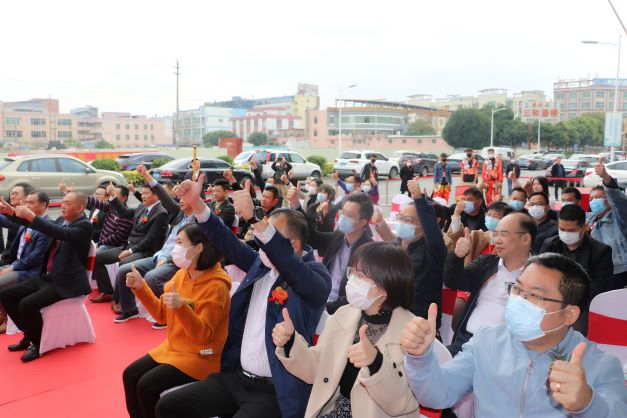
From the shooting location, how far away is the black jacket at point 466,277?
314 centimetres

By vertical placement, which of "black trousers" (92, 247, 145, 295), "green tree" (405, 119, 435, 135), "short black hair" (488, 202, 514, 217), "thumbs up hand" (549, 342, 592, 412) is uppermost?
"green tree" (405, 119, 435, 135)

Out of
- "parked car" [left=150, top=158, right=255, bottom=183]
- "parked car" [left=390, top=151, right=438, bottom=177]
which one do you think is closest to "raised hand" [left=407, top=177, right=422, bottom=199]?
"parked car" [left=150, top=158, right=255, bottom=183]

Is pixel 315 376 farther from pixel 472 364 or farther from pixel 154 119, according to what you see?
pixel 154 119

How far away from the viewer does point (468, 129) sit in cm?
4956

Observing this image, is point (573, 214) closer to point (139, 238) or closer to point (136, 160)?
point (139, 238)

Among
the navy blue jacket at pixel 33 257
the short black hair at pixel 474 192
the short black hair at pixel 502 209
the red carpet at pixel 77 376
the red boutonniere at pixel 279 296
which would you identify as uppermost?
the short black hair at pixel 474 192

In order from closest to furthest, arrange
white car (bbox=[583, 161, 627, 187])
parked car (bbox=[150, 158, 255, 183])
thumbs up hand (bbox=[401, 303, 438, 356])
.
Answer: thumbs up hand (bbox=[401, 303, 438, 356]), parked car (bbox=[150, 158, 255, 183]), white car (bbox=[583, 161, 627, 187])

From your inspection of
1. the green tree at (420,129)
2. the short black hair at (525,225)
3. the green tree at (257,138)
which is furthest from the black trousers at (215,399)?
the green tree at (420,129)

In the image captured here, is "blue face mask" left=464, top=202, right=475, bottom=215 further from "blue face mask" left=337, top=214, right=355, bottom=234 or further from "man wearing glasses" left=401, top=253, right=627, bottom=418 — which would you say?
"man wearing glasses" left=401, top=253, right=627, bottom=418

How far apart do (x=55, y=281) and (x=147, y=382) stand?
6.80ft

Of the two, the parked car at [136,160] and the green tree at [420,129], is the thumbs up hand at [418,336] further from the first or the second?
the green tree at [420,129]

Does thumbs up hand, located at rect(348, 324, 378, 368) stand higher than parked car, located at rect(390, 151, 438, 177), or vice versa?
parked car, located at rect(390, 151, 438, 177)

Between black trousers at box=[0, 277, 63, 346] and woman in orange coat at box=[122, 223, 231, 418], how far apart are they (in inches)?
67.6

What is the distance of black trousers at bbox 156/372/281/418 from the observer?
2.69 meters
